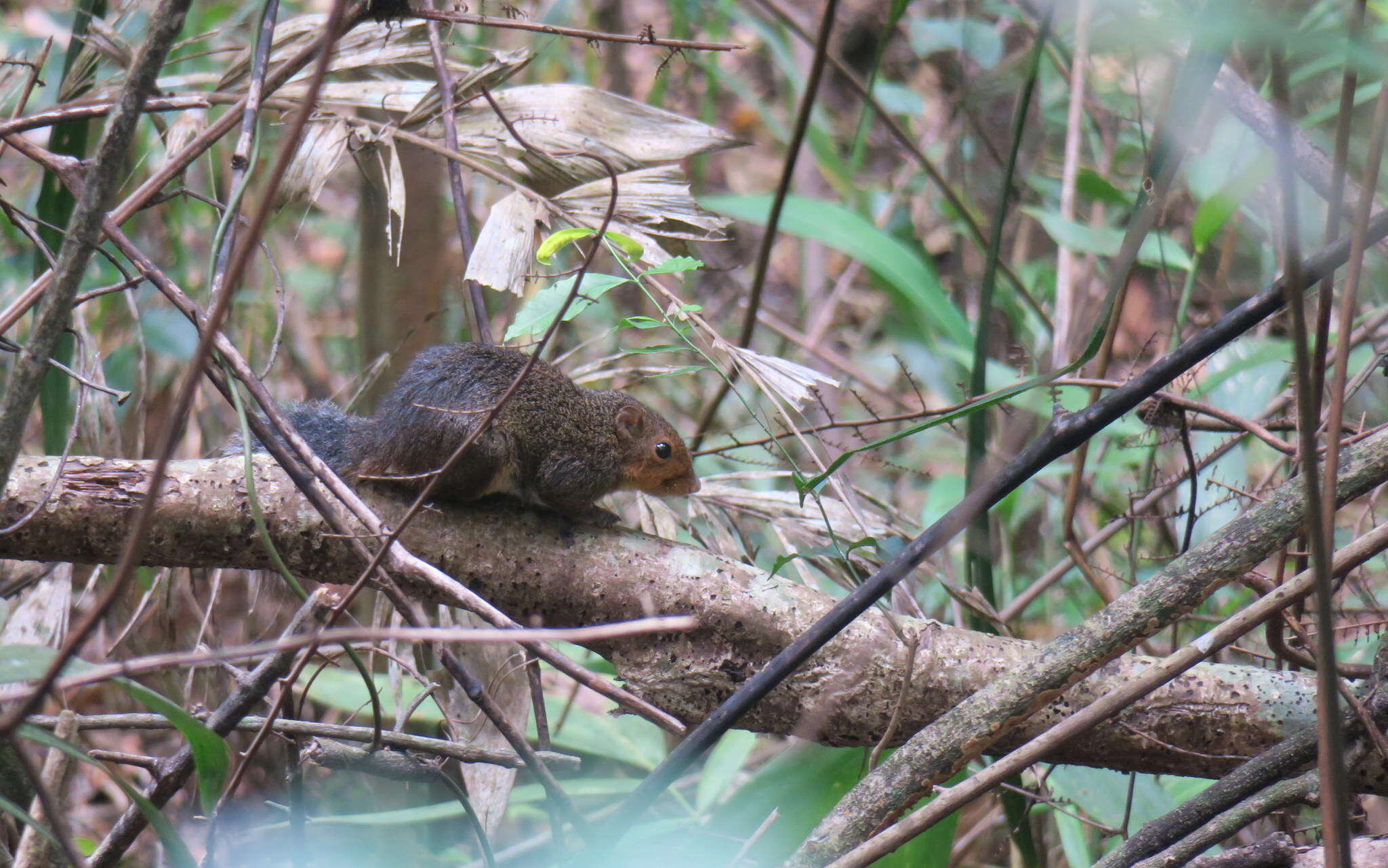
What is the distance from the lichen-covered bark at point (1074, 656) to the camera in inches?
63.9

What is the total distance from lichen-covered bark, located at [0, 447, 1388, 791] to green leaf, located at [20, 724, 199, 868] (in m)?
0.79

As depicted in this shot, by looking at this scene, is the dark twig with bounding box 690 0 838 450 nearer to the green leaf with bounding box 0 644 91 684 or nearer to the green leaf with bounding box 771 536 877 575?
the green leaf with bounding box 771 536 877 575

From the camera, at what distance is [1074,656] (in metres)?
1.70

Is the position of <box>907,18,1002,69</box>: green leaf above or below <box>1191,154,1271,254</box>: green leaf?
above

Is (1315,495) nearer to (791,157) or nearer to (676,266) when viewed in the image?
(676,266)

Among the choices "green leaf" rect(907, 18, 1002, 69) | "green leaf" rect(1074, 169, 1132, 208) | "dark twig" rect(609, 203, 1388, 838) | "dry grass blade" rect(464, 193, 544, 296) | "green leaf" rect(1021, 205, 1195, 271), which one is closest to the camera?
"dark twig" rect(609, 203, 1388, 838)

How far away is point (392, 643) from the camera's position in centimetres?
294

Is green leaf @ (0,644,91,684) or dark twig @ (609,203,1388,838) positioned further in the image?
dark twig @ (609,203,1388,838)

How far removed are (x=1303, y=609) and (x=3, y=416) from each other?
7.73 feet

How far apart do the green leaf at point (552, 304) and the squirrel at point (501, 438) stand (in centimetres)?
24

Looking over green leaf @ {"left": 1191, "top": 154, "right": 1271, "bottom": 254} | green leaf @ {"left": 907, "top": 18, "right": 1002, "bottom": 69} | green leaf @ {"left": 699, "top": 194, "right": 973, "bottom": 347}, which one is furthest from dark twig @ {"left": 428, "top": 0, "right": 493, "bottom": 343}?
green leaf @ {"left": 907, "top": 18, "right": 1002, "bottom": 69}

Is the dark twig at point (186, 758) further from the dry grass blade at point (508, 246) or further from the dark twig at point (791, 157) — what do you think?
the dark twig at point (791, 157)

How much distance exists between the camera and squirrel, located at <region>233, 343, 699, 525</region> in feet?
8.74

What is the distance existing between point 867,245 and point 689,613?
6.07ft
